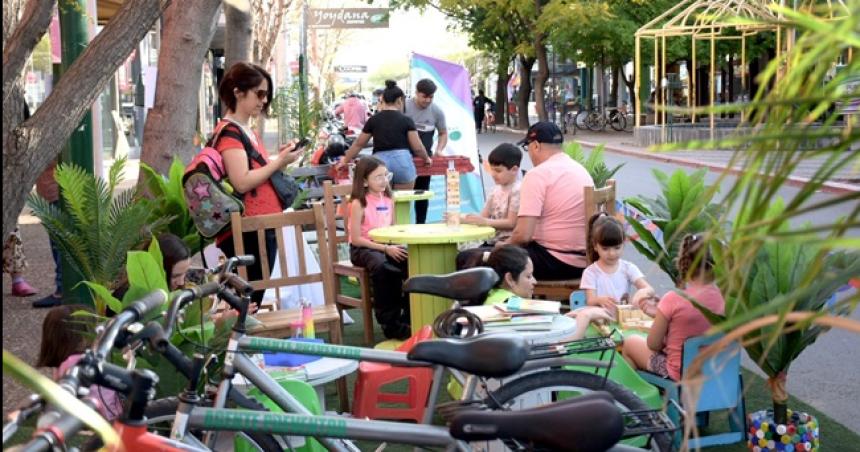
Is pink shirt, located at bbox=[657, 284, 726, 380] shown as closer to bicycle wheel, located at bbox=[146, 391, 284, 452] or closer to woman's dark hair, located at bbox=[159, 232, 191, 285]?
bicycle wheel, located at bbox=[146, 391, 284, 452]

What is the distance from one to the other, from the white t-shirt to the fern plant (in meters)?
2.56

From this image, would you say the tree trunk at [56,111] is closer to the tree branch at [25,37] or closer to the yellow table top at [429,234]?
the tree branch at [25,37]

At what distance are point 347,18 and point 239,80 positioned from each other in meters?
23.5

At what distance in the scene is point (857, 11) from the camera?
0.95m

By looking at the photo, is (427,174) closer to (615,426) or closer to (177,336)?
(177,336)

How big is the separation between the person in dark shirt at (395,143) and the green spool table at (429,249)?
4.44m

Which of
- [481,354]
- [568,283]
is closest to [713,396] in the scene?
[568,283]

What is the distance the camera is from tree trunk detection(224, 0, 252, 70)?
14461mm

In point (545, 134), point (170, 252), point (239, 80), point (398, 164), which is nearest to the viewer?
point (170, 252)

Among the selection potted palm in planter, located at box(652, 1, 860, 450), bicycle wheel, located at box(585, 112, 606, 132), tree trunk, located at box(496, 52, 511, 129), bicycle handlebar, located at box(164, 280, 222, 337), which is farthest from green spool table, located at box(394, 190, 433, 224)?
tree trunk, located at box(496, 52, 511, 129)

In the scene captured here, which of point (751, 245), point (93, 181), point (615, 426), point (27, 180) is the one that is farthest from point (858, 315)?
point (751, 245)

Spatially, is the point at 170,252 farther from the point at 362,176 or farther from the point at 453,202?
the point at 362,176

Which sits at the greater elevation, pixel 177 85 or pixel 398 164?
pixel 177 85

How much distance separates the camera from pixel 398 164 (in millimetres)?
12461
